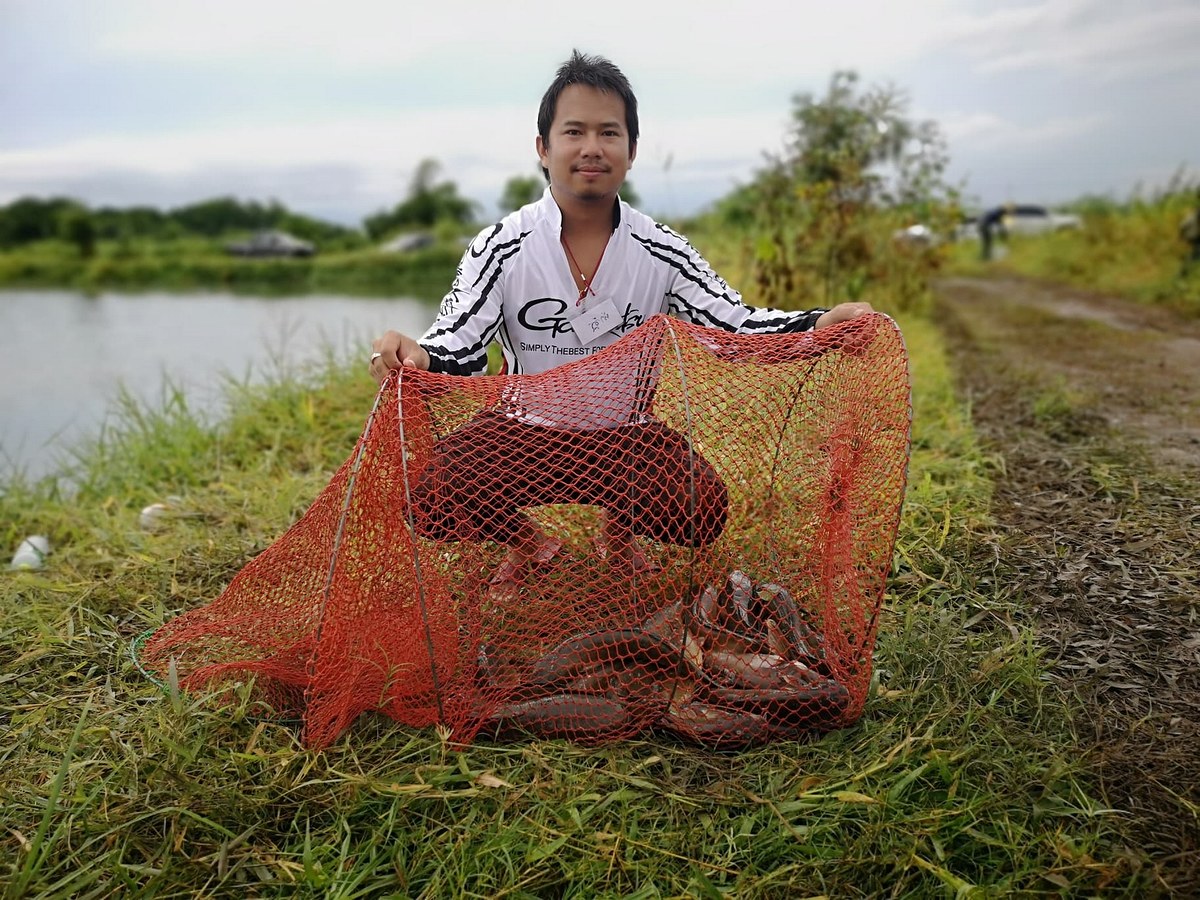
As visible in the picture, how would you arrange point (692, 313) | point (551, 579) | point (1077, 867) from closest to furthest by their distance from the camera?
point (1077, 867), point (551, 579), point (692, 313)

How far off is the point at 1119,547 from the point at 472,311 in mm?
2083

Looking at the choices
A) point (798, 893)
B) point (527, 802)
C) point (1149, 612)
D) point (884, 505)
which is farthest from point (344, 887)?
point (1149, 612)

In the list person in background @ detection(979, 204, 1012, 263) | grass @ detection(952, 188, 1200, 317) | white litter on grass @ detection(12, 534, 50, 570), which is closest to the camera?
white litter on grass @ detection(12, 534, 50, 570)

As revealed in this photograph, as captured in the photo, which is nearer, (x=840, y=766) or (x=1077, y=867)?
(x=1077, y=867)

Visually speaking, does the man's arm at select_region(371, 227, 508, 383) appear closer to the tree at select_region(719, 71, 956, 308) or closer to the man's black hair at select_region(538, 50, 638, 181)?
the man's black hair at select_region(538, 50, 638, 181)

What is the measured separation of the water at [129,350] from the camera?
6.04m

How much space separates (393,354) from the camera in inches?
86.0

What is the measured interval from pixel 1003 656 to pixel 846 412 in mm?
729

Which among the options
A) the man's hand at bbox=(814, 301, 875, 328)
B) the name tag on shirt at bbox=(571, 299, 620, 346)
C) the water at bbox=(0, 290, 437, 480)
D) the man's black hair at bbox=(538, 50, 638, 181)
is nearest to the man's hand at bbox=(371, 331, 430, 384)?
the name tag on shirt at bbox=(571, 299, 620, 346)

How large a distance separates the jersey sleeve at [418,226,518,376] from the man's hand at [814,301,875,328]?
0.86 meters

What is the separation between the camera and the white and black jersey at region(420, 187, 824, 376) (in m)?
2.47

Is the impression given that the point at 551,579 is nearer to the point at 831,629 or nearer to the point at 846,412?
the point at 831,629

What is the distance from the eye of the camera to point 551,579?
2.16 metres

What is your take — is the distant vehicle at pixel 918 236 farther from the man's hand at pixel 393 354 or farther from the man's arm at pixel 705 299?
the man's hand at pixel 393 354
